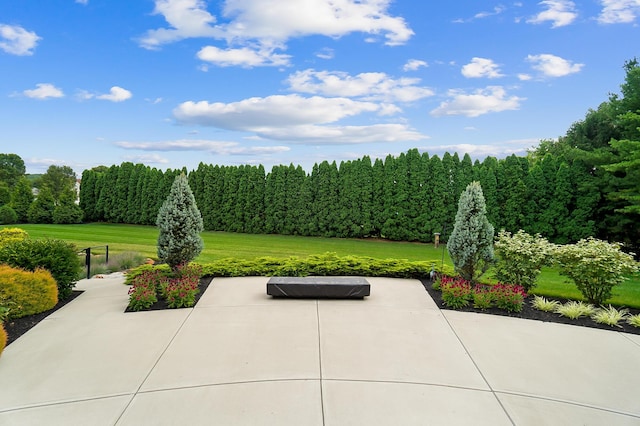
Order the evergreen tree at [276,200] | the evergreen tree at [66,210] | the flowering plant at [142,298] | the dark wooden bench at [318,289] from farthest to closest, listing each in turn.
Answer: the evergreen tree at [66,210]
the evergreen tree at [276,200]
the dark wooden bench at [318,289]
the flowering plant at [142,298]

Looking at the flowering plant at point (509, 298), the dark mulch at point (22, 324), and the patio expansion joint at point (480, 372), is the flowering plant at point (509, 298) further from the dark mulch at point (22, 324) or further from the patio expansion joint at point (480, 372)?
the dark mulch at point (22, 324)

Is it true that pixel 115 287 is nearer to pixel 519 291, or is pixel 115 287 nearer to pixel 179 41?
pixel 179 41

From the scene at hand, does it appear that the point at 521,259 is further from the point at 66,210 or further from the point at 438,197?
the point at 66,210

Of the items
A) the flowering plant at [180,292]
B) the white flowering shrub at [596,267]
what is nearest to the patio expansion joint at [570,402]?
the white flowering shrub at [596,267]

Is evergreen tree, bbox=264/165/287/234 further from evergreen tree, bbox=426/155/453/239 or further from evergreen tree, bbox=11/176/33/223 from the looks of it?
evergreen tree, bbox=11/176/33/223

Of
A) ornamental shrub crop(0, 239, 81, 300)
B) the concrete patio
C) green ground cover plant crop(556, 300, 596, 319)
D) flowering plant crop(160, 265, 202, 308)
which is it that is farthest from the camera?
ornamental shrub crop(0, 239, 81, 300)

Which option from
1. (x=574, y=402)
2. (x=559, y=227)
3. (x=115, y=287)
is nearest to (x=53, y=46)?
(x=115, y=287)

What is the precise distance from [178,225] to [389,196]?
13862mm

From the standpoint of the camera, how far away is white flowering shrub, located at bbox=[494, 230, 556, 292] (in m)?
8.16

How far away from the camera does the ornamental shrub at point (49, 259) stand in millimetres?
7672

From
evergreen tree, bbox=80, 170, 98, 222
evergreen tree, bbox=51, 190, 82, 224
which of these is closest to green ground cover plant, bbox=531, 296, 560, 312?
evergreen tree, bbox=51, 190, 82, 224

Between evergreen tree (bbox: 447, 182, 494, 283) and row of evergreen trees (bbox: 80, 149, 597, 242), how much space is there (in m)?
8.85

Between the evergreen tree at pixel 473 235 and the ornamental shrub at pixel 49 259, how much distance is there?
790 centimetres

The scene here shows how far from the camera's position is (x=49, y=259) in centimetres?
787
